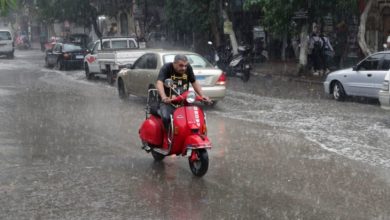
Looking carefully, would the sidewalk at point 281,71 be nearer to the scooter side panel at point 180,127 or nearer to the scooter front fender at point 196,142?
the scooter side panel at point 180,127

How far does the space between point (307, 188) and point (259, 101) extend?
9.37 meters

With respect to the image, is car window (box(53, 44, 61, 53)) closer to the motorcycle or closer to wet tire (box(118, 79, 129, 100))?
the motorcycle

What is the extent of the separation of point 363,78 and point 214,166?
8.32 meters

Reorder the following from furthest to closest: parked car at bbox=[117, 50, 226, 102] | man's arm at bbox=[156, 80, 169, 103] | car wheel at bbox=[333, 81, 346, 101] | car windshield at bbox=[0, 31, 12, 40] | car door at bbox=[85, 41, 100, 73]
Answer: car windshield at bbox=[0, 31, 12, 40] < car door at bbox=[85, 41, 100, 73] < car wheel at bbox=[333, 81, 346, 101] < parked car at bbox=[117, 50, 226, 102] < man's arm at bbox=[156, 80, 169, 103]

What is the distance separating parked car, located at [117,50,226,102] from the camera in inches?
602

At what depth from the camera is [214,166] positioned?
8805 mm

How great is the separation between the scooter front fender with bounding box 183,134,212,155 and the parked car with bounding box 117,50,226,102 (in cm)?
715

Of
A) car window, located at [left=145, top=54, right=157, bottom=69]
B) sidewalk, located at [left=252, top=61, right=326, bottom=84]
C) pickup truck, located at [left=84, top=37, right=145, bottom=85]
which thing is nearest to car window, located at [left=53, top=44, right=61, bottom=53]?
pickup truck, located at [left=84, top=37, right=145, bottom=85]

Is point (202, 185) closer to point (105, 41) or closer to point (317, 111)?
point (317, 111)

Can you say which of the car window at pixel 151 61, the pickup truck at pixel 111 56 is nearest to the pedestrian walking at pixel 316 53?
the pickup truck at pixel 111 56

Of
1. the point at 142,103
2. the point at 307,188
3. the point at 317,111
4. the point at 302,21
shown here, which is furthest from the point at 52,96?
the point at 307,188

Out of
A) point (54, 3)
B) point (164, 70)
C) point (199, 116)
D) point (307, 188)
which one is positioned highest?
point (54, 3)

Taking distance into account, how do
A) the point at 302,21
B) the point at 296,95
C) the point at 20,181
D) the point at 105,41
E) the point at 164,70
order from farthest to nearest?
the point at 105,41 → the point at 302,21 → the point at 296,95 → the point at 164,70 → the point at 20,181

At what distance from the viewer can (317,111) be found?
47.9 ft
